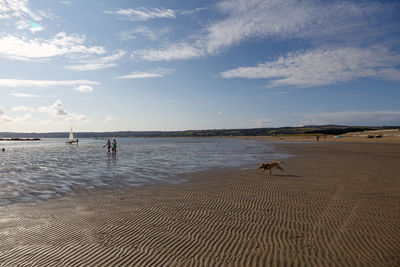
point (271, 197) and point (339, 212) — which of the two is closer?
point (339, 212)

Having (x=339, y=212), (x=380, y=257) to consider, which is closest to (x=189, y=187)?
(x=339, y=212)

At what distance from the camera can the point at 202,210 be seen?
9445mm

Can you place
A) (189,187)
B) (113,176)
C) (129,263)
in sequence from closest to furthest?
(129,263) → (189,187) → (113,176)

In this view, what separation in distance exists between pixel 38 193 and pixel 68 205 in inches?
144

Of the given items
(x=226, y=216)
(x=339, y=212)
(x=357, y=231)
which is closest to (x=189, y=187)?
(x=226, y=216)

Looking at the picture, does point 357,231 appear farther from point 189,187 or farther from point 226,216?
point 189,187

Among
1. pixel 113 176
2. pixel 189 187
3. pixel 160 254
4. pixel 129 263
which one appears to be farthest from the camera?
pixel 113 176

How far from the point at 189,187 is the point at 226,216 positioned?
5.33m

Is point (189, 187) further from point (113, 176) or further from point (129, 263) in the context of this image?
point (129, 263)

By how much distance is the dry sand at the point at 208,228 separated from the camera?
18.6ft

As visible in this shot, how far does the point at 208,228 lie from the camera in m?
7.55

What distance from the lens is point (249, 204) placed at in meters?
10.3

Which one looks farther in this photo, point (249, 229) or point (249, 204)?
point (249, 204)

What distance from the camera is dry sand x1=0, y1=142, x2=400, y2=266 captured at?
18.6ft
